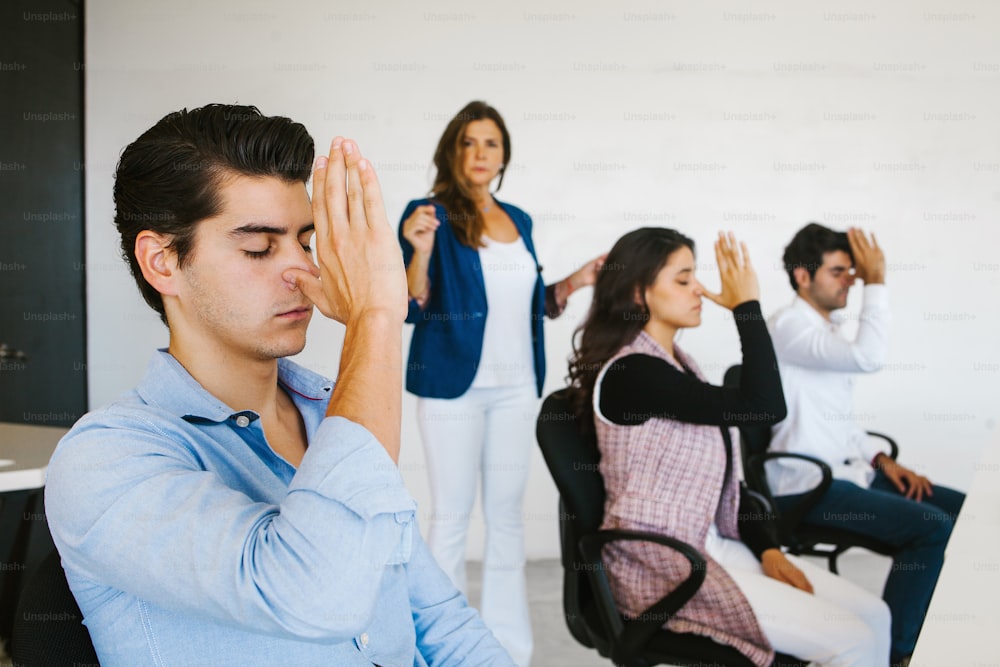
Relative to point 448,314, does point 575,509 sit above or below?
below

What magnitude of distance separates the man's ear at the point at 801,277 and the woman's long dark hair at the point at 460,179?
126 cm

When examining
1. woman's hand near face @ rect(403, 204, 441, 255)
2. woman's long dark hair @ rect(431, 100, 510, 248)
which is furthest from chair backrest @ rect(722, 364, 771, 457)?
woman's hand near face @ rect(403, 204, 441, 255)

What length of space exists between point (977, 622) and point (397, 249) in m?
0.76

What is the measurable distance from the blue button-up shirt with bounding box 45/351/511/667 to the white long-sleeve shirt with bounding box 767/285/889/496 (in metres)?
2.30

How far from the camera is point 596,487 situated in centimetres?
218

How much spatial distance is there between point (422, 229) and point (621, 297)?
0.94m

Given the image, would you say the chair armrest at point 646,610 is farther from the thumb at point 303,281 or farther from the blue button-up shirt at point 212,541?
the thumb at point 303,281

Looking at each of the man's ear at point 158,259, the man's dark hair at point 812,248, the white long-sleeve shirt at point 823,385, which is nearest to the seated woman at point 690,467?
the white long-sleeve shirt at point 823,385

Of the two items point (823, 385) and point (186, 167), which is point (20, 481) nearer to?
point (186, 167)

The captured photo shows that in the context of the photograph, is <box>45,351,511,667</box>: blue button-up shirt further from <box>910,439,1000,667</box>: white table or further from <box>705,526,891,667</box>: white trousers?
<box>705,526,891,667</box>: white trousers

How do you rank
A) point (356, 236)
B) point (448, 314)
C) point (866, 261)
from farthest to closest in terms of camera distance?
point (866, 261)
point (448, 314)
point (356, 236)

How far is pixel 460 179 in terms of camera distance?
132 inches

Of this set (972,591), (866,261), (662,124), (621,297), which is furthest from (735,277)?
(662,124)

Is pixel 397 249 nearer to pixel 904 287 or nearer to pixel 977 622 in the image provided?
pixel 977 622
